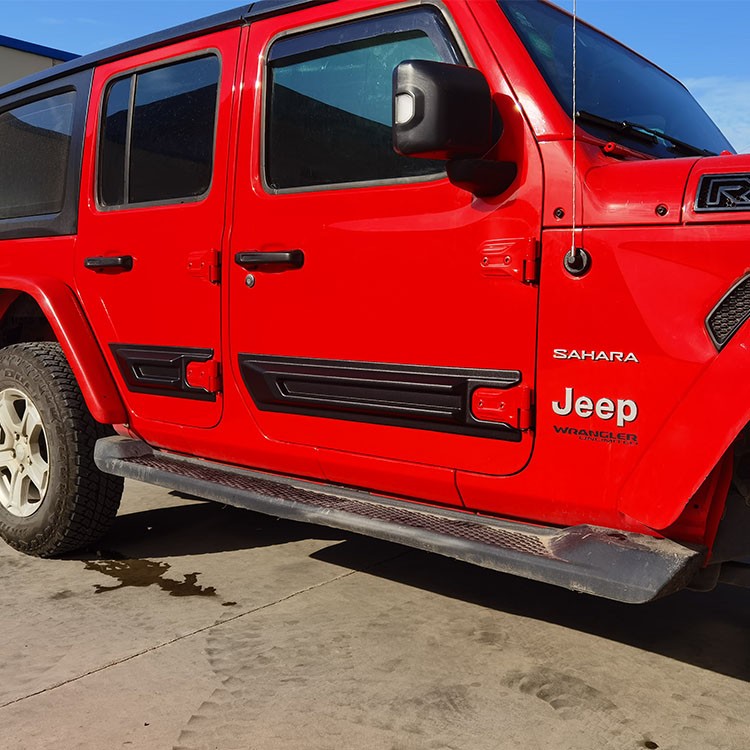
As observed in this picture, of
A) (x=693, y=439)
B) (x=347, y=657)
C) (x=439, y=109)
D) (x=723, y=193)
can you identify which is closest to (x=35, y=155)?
A: (x=439, y=109)

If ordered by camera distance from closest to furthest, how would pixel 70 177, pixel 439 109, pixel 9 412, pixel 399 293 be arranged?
1. pixel 439 109
2. pixel 399 293
3. pixel 70 177
4. pixel 9 412

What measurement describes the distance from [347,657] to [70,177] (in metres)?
2.32

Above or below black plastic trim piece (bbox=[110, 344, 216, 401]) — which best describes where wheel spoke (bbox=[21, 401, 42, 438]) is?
below

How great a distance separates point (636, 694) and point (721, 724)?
0.79 ft

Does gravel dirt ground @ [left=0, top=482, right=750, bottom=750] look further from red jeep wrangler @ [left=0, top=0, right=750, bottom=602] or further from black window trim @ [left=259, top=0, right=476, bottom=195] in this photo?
black window trim @ [left=259, top=0, right=476, bottom=195]

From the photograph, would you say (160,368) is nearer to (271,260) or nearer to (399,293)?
(271,260)

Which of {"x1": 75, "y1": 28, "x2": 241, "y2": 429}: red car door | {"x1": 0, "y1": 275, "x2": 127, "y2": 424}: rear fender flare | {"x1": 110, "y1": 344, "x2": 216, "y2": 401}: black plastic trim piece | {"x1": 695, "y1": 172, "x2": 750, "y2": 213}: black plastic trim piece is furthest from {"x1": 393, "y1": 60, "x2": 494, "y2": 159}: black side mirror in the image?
{"x1": 0, "y1": 275, "x2": 127, "y2": 424}: rear fender flare

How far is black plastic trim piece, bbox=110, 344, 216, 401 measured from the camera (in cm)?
315

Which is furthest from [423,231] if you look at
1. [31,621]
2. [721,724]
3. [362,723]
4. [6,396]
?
[6,396]

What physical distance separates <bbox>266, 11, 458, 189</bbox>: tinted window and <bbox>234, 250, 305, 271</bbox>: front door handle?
9.4 inches

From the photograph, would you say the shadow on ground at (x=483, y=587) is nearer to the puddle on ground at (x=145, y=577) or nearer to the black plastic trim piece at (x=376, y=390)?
the puddle on ground at (x=145, y=577)

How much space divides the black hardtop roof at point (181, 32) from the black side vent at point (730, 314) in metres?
1.65

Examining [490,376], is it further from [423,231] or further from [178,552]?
[178,552]

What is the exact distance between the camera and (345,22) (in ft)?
8.89
